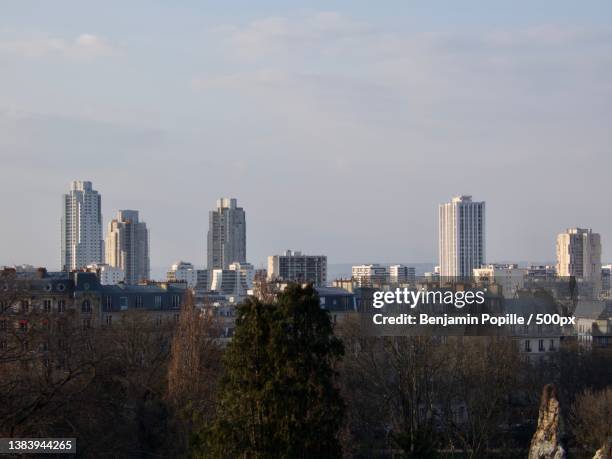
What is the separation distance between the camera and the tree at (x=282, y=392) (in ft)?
70.3

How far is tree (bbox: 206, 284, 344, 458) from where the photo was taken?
2144 cm

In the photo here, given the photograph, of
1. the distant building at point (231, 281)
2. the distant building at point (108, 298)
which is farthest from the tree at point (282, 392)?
the distant building at point (231, 281)

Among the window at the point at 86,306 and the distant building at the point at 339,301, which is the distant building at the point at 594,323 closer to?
the distant building at the point at 339,301

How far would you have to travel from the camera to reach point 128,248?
189m

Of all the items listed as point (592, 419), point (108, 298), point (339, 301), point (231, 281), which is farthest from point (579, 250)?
point (592, 419)

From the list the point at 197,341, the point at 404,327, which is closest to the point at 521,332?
the point at 404,327

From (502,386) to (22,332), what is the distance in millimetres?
25335

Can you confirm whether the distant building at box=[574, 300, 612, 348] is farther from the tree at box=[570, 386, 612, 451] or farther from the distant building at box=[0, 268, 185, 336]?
the distant building at box=[0, 268, 185, 336]

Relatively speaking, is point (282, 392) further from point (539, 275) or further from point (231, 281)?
point (231, 281)

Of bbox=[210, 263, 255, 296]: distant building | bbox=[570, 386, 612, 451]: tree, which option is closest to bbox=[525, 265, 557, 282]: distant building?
bbox=[570, 386, 612, 451]: tree

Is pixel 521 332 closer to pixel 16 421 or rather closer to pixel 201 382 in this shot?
pixel 201 382

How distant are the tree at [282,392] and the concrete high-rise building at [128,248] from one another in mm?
160789

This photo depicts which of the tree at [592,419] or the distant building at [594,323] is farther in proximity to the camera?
the distant building at [594,323]

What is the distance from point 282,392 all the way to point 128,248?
169 meters
